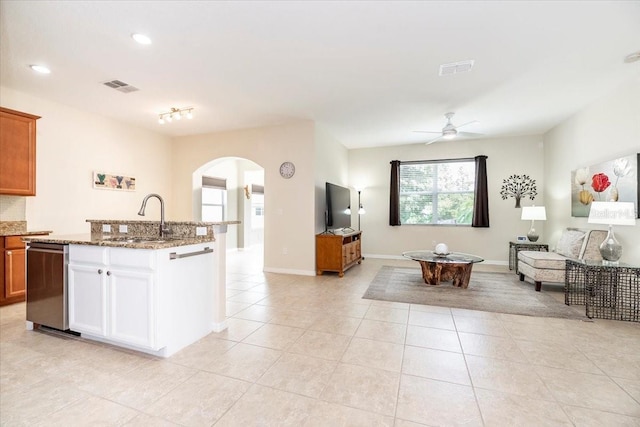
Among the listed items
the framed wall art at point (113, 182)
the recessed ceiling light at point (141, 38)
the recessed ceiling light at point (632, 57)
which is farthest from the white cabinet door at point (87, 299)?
the recessed ceiling light at point (632, 57)

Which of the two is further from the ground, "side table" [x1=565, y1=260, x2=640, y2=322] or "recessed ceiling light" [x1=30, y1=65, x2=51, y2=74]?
"recessed ceiling light" [x1=30, y1=65, x2=51, y2=74]

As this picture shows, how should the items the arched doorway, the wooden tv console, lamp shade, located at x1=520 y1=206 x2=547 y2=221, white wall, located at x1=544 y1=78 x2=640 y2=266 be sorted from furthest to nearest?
1. the arched doorway
2. lamp shade, located at x1=520 y1=206 x2=547 y2=221
3. the wooden tv console
4. white wall, located at x1=544 y1=78 x2=640 y2=266

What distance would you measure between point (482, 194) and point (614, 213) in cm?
344

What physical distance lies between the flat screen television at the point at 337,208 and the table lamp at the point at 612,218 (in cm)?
369

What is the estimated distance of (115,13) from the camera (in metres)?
2.40

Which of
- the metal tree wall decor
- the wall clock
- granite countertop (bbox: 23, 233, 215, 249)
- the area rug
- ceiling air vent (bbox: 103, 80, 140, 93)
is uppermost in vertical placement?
ceiling air vent (bbox: 103, 80, 140, 93)

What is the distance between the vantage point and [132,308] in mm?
2322

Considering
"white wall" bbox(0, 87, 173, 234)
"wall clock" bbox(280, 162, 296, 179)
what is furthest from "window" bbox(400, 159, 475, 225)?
"white wall" bbox(0, 87, 173, 234)

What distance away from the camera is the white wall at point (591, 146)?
11.8 feet

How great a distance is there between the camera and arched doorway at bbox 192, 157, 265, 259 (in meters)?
7.96

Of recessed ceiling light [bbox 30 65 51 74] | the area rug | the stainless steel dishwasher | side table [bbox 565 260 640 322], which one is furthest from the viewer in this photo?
the area rug

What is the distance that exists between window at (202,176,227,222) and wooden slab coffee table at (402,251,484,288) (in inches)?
215

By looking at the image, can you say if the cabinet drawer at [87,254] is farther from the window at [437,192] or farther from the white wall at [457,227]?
the window at [437,192]

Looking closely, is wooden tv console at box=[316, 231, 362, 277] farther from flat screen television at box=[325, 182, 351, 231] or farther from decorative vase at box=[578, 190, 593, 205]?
decorative vase at box=[578, 190, 593, 205]
